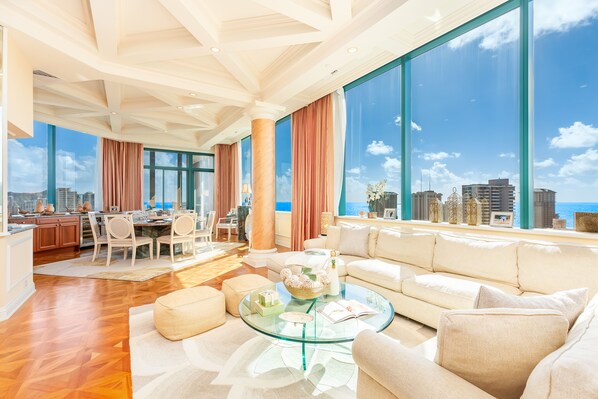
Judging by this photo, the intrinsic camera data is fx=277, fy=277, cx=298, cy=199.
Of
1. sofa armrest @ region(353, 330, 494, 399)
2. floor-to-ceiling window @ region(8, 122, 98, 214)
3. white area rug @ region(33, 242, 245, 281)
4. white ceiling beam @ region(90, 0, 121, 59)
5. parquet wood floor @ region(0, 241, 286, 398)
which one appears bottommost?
parquet wood floor @ region(0, 241, 286, 398)

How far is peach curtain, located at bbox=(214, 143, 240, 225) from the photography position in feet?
30.1

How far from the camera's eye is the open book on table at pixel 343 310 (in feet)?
6.19

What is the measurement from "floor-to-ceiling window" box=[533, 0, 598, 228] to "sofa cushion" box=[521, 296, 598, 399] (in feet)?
8.37

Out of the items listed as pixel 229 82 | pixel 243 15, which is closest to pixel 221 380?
pixel 243 15

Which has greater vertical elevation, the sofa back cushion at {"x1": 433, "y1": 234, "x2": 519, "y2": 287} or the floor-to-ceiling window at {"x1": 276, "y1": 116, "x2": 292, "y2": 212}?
the floor-to-ceiling window at {"x1": 276, "y1": 116, "x2": 292, "y2": 212}

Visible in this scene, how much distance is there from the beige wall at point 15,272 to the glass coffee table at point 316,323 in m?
2.60

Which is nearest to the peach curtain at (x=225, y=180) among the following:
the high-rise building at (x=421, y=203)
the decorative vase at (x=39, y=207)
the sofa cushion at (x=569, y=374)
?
the decorative vase at (x=39, y=207)

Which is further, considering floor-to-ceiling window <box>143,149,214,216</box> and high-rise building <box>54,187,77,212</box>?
→ floor-to-ceiling window <box>143,149,214,216</box>

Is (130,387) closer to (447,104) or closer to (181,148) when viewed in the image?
(447,104)

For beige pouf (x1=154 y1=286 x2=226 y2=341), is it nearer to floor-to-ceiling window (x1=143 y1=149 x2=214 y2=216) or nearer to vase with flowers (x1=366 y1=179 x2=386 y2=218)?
vase with flowers (x1=366 y1=179 x2=386 y2=218)

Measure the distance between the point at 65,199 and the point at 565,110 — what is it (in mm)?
9383

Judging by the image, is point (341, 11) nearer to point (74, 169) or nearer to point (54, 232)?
point (54, 232)

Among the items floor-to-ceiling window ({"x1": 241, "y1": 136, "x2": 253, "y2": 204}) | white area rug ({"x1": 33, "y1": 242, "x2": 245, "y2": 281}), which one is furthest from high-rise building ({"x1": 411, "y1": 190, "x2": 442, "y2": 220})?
floor-to-ceiling window ({"x1": 241, "y1": 136, "x2": 253, "y2": 204})

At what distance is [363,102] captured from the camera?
479 cm
